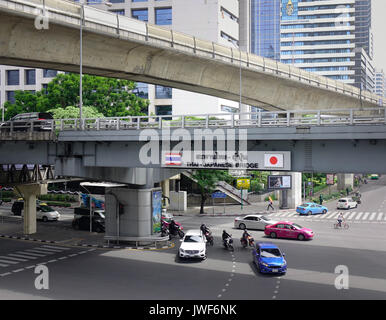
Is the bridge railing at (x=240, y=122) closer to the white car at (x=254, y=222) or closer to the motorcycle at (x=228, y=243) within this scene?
the motorcycle at (x=228, y=243)

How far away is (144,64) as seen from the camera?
33.1m

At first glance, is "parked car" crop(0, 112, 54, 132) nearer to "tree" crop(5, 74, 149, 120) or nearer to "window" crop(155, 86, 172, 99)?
"tree" crop(5, 74, 149, 120)

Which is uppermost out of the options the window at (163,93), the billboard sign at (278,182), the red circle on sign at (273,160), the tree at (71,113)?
the window at (163,93)

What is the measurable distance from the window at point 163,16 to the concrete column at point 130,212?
48.7 metres

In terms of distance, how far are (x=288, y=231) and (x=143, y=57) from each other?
55.6ft

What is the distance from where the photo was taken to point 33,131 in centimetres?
2842

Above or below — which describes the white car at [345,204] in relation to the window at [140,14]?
below

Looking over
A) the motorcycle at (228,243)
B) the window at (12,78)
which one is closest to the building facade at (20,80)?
the window at (12,78)

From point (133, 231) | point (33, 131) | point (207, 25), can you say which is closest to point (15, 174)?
point (33, 131)

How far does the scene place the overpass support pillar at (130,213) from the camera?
3075 cm

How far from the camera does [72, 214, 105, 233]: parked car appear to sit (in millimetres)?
37281

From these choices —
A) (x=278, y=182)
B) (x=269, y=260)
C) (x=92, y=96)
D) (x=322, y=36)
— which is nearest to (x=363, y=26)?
(x=322, y=36)

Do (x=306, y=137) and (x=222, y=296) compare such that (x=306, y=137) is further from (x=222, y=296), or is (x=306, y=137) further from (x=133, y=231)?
(x=133, y=231)

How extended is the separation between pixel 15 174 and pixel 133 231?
1326 centimetres
